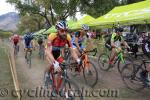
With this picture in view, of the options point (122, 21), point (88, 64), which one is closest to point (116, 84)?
point (88, 64)

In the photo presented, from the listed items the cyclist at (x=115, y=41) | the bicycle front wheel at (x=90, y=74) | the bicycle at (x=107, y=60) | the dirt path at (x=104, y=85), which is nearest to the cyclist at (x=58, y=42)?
the dirt path at (x=104, y=85)

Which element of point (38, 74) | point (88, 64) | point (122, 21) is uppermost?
point (122, 21)

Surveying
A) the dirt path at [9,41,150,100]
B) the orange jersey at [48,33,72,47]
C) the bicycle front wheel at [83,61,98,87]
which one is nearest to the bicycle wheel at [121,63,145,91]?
the dirt path at [9,41,150,100]

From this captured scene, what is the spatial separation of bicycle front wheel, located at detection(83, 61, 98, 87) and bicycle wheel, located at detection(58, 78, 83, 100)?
3668 mm

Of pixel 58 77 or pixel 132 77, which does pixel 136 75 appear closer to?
pixel 132 77

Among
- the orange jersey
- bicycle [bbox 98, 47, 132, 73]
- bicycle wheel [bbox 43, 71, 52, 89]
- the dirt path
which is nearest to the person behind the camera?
the orange jersey

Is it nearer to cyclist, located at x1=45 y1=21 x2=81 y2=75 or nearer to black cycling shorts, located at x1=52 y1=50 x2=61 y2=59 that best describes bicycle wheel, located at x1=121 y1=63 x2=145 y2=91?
cyclist, located at x1=45 y1=21 x2=81 y2=75

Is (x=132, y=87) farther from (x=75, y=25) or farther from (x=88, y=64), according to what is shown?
(x=75, y=25)

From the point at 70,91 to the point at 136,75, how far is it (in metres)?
3.18

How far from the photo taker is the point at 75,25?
103ft

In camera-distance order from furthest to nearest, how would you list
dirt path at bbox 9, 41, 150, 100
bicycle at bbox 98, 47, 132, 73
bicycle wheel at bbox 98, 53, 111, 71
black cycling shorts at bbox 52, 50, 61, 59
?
1. bicycle wheel at bbox 98, 53, 111, 71
2. bicycle at bbox 98, 47, 132, 73
3. dirt path at bbox 9, 41, 150, 100
4. black cycling shorts at bbox 52, 50, 61, 59

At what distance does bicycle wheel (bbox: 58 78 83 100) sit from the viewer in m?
7.76

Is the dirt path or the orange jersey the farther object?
the dirt path

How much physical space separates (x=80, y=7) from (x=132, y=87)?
5214 centimetres
